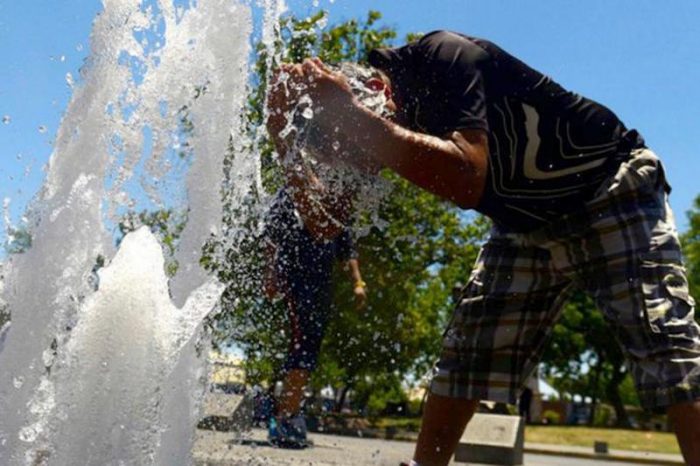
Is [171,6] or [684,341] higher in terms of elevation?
[171,6]

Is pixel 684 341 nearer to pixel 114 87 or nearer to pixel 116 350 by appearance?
pixel 116 350

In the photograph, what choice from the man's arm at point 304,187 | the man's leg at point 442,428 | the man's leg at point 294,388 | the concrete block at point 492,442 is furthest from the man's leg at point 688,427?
the concrete block at point 492,442

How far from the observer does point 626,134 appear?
2.91 m

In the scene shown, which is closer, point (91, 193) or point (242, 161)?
point (91, 193)

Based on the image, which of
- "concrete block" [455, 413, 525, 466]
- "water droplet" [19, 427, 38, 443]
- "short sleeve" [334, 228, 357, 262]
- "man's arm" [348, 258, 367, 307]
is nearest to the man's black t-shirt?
"water droplet" [19, 427, 38, 443]

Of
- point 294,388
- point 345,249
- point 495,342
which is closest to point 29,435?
point 495,342

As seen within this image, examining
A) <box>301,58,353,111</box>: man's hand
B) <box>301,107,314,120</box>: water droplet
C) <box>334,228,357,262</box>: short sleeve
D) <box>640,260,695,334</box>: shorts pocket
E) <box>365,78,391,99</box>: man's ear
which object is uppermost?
<box>334,228,357,262</box>: short sleeve

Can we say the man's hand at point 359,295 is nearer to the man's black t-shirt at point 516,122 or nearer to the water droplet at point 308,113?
the man's black t-shirt at point 516,122

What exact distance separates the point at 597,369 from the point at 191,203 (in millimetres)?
57801

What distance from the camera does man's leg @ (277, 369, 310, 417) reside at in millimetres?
4746

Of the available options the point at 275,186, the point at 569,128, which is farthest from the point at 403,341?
the point at 569,128

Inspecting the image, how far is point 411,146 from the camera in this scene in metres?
2.24

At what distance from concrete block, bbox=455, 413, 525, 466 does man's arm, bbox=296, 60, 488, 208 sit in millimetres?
6137

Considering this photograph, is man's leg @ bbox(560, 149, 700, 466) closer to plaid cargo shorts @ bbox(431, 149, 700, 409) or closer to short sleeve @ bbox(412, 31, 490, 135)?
plaid cargo shorts @ bbox(431, 149, 700, 409)
